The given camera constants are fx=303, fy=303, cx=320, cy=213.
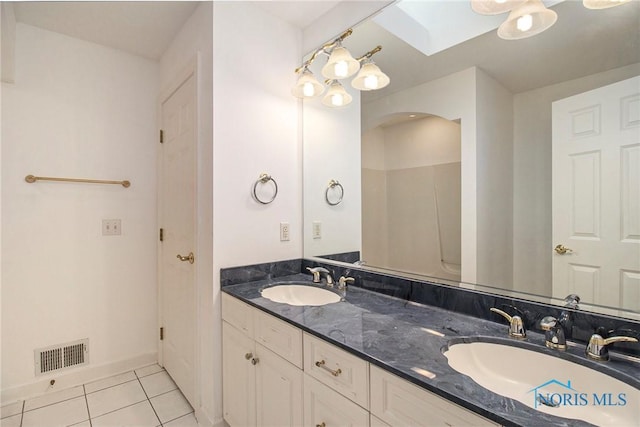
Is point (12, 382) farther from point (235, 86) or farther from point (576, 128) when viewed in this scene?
point (576, 128)

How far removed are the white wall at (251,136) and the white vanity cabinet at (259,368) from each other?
4.5 inches

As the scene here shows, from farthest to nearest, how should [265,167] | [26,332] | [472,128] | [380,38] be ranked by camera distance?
[26,332] < [265,167] < [380,38] < [472,128]

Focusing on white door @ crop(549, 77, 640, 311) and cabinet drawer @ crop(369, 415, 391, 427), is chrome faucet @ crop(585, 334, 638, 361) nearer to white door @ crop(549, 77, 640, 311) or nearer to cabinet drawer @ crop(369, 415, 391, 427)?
white door @ crop(549, 77, 640, 311)

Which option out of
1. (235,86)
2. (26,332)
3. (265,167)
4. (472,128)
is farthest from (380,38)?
(26,332)

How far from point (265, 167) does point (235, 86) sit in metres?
0.46

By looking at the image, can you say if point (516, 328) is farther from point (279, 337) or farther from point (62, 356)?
point (62, 356)

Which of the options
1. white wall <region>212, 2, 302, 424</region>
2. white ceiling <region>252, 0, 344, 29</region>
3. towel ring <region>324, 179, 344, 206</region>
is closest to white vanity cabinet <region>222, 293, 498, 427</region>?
white wall <region>212, 2, 302, 424</region>

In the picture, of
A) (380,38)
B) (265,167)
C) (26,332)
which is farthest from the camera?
(26,332)

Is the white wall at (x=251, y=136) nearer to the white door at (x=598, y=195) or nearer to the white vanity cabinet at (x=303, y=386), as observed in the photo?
the white vanity cabinet at (x=303, y=386)

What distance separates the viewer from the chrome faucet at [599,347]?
0.79m

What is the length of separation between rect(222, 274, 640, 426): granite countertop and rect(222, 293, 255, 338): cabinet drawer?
0.04m

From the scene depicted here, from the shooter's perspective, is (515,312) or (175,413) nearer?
(515,312)

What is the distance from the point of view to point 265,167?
1.78 m

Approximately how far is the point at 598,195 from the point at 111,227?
8.93 feet
